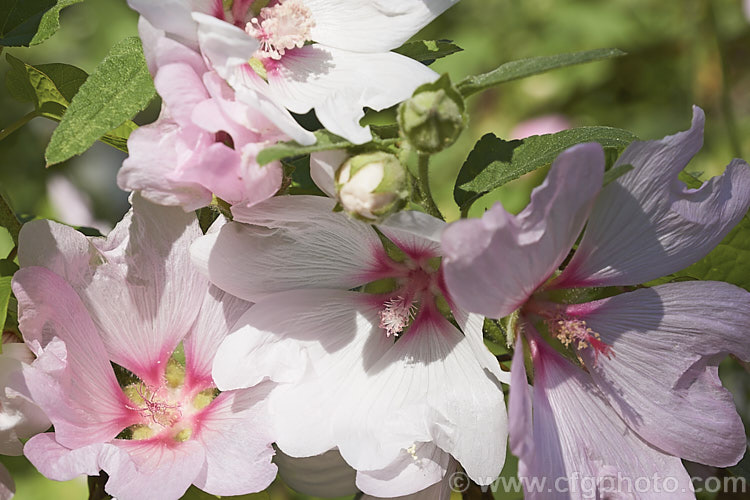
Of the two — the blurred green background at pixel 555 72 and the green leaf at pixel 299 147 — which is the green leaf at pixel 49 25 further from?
the blurred green background at pixel 555 72

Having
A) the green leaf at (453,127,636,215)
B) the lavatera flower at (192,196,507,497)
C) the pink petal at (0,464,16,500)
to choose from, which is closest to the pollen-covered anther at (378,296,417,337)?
the lavatera flower at (192,196,507,497)

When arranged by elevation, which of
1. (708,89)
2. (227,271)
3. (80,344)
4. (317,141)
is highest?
(317,141)

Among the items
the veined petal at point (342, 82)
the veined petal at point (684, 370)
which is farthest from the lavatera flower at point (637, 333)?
the veined petal at point (342, 82)

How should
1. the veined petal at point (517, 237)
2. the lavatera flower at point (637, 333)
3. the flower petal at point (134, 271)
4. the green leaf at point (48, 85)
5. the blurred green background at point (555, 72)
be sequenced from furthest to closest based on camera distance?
1. the blurred green background at point (555, 72)
2. the green leaf at point (48, 85)
3. the flower petal at point (134, 271)
4. the lavatera flower at point (637, 333)
5. the veined petal at point (517, 237)

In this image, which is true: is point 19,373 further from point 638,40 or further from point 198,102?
point 638,40

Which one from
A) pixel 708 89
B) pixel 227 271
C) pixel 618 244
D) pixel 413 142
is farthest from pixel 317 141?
pixel 708 89

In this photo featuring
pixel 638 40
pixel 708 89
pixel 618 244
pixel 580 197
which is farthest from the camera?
pixel 638 40

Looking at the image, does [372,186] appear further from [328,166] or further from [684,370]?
[684,370]
